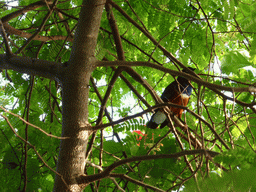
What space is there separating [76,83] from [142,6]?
1.09 meters

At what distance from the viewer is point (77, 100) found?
4.25ft

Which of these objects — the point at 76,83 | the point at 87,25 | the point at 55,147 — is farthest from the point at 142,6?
the point at 55,147

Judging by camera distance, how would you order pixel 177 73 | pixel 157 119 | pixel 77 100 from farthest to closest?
pixel 157 119, pixel 77 100, pixel 177 73

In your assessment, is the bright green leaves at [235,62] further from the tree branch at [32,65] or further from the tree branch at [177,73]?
the tree branch at [32,65]

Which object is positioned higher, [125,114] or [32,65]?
[32,65]

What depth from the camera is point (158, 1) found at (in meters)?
2.02

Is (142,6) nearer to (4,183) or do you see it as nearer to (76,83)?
(76,83)

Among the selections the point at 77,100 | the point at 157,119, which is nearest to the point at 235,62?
the point at 77,100

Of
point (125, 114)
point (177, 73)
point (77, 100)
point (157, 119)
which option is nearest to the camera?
point (177, 73)

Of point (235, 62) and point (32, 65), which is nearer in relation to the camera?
point (235, 62)

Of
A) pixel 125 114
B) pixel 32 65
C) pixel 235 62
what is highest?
pixel 32 65

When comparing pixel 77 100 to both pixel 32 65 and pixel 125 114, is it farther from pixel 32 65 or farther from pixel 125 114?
pixel 125 114

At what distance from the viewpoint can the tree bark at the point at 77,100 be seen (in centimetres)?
114

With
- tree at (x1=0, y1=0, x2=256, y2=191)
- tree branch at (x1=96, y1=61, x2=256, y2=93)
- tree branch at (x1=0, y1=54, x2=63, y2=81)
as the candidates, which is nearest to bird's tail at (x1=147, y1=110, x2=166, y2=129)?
tree at (x1=0, y1=0, x2=256, y2=191)
